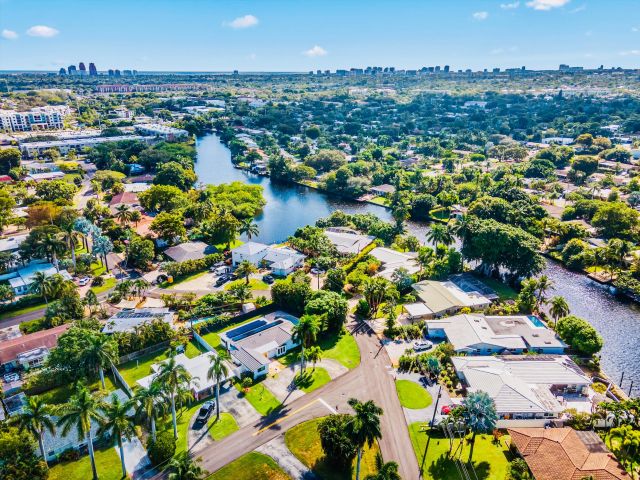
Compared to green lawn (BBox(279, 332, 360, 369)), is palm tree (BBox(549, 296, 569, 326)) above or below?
above

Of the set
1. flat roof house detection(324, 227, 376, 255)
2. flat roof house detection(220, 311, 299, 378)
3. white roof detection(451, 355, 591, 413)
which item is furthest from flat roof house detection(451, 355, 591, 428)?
flat roof house detection(324, 227, 376, 255)

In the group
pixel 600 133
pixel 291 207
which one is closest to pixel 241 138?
pixel 291 207

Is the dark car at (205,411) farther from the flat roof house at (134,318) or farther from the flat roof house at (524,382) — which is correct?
the flat roof house at (524,382)

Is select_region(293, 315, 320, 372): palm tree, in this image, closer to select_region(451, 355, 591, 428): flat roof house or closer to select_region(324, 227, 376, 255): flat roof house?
select_region(451, 355, 591, 428): flat roof house

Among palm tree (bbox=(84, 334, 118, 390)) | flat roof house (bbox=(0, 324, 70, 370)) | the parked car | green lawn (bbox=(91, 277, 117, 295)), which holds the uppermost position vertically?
palm tree (bbox=(84, 334, 118, 390))

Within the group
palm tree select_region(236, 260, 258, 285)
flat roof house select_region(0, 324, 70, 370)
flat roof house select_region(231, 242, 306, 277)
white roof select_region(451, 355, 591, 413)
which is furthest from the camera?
flat roof house select_region(231, 242, 306, 277)

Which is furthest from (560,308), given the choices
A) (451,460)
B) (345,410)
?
(345,410)

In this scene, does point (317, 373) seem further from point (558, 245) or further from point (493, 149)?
point (493, 149)

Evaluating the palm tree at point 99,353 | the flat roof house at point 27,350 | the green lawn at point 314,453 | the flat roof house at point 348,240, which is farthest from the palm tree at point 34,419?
the flat roof house at point 348,240
